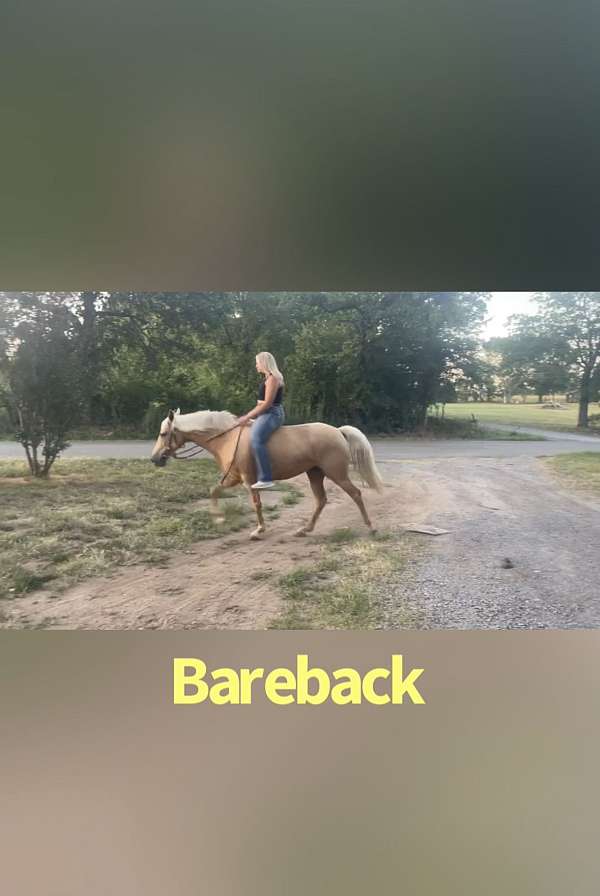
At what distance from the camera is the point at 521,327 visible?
1.49m

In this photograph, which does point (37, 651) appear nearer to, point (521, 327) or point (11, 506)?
point (11, 506)

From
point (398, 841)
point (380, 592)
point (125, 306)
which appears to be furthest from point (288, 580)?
point (125, 306)

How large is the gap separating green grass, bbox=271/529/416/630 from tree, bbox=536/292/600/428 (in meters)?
0.90

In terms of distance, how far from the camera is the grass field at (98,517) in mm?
1436

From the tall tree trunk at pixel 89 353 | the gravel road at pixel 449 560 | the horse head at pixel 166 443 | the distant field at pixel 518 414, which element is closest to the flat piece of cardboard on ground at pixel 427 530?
the gravel road at pixel 449 560

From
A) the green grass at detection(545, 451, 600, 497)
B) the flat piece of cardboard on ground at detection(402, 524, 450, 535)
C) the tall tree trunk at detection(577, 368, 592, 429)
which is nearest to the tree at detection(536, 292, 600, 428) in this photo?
the tall tree trunk at detection(577, 368, 592, 429)

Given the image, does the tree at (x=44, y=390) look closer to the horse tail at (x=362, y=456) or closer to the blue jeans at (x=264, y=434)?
the blue jeans at (x=264, y=434)

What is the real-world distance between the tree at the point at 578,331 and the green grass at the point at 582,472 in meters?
0.12

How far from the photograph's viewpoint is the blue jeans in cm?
152

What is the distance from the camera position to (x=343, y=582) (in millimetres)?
1440

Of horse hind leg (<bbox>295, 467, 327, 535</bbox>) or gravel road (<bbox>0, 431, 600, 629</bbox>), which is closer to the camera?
gravel road (<bbox>0, 431, 600, 629</bbox>)

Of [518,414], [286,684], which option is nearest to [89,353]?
[286,684]

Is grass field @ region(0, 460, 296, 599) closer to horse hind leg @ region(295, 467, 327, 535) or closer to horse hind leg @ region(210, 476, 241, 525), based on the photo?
horse hind leg @ region(210, 476, 241, 525)

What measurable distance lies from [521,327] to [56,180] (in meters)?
1.72
